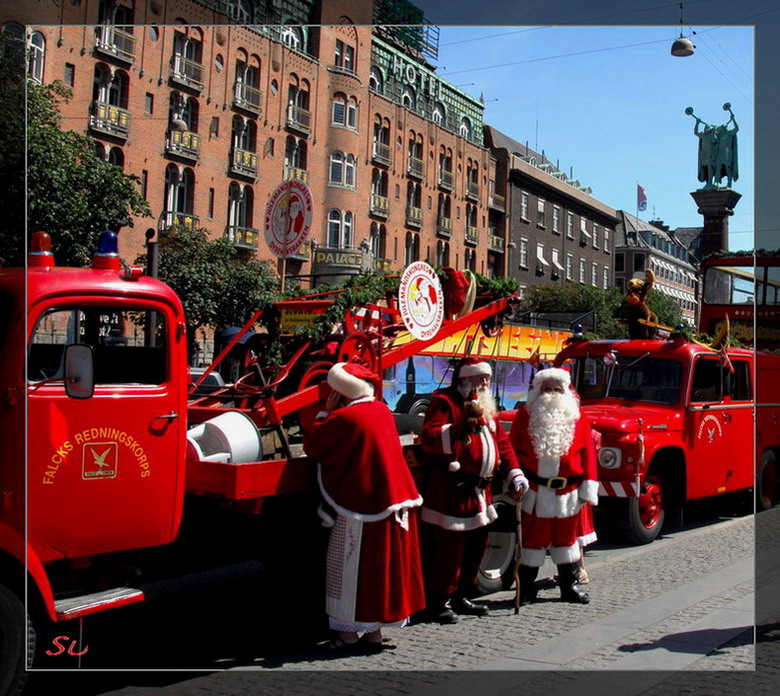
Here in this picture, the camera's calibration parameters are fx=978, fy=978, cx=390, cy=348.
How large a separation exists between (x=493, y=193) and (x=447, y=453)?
1874 millimetres

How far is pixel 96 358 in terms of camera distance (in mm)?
5152

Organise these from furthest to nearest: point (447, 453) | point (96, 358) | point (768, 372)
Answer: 1. point (768, 372)
2. point (447, 453)
3. point (96, 358)

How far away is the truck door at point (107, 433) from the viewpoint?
4.80 m

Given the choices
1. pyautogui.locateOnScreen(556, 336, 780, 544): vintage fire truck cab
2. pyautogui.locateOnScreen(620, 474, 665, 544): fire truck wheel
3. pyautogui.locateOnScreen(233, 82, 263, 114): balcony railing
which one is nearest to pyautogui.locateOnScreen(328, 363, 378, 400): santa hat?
pyautogui.locateOnScreen(233, 82, 263, 114): balcony railing

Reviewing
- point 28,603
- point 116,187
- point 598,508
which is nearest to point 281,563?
point 28,603

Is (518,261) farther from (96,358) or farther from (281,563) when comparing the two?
(96,358)

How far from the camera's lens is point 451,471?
6730mm

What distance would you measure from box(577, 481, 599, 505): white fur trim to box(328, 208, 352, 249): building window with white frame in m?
2.56


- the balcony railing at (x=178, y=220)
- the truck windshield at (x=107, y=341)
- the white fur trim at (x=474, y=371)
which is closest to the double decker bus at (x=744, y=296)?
the white fur trim at (x=474, y=371)

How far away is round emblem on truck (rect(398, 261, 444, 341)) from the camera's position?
6.89 metres

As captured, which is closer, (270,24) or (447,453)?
(270,24)

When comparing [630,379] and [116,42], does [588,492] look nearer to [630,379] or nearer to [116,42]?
[630,379]

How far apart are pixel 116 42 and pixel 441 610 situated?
4.24 m

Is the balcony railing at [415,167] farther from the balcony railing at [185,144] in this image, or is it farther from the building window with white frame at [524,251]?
the balcony railing at [185,144]
